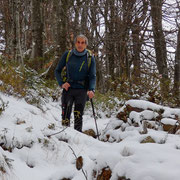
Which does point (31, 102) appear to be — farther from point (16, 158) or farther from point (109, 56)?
point (109, 56)

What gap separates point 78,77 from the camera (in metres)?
3.75

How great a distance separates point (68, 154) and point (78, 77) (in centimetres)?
149

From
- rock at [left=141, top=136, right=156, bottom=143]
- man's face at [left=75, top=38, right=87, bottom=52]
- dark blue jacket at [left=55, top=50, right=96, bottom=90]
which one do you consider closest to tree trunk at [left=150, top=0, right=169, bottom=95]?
dark blue jacket at [left=55, top=50, right=96, bottom=90]

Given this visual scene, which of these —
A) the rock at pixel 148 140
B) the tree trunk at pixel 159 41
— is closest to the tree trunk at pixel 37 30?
the tree trunk at pixel 159 41

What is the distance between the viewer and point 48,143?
8.87 ft

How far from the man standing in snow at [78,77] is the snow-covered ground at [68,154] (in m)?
0.66

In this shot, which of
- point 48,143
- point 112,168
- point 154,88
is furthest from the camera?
point 154,88

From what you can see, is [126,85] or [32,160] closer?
[32,160]

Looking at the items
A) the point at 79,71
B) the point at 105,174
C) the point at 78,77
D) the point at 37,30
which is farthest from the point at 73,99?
the point at 37,30

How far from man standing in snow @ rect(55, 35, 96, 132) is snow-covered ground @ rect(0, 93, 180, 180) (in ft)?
2.16

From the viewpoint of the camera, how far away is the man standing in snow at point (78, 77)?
370 centimetres

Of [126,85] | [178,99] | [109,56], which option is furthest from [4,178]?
[109,56]

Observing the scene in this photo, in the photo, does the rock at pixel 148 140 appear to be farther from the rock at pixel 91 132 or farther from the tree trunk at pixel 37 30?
the tree trunk at pixel 37 30

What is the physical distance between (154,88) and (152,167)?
16.8 ft
